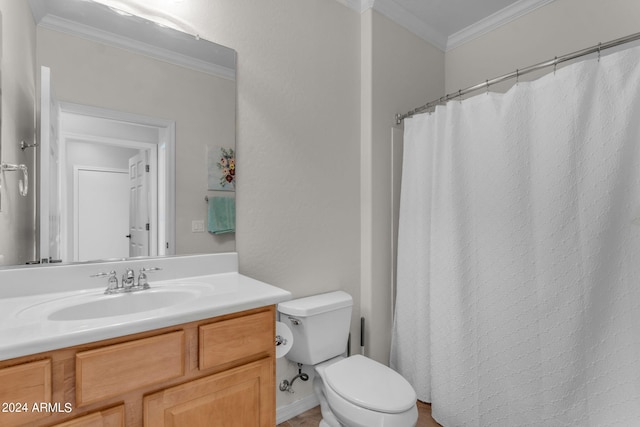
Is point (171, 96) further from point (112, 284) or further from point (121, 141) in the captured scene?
point (112, 284)

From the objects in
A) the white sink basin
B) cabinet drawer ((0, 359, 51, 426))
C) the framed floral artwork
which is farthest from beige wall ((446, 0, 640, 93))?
cabinet drawer ((0, 359, 51, 426))

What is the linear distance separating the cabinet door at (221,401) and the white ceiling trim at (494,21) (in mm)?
2584

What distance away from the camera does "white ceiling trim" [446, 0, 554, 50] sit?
2062 millimetres

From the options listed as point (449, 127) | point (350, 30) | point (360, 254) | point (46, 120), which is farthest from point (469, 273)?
point (46, 120)

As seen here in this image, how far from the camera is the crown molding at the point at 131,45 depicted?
1.20 meters

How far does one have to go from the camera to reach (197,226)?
1.50m

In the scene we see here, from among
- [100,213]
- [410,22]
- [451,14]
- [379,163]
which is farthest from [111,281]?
[451,14]

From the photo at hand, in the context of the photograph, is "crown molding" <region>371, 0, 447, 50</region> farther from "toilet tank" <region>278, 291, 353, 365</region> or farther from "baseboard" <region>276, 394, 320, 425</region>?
"baseboard" <region>276, 394, 320, 425</region>

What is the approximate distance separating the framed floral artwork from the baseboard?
4.11 feet

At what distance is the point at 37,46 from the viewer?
46.2 inches

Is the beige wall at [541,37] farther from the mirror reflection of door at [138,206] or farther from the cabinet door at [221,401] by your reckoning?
the cabinet door at [221,401]

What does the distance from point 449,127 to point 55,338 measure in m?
1.88

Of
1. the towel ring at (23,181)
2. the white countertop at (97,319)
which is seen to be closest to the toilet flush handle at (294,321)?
the white countertop at (97,319)

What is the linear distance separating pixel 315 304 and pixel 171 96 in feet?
4.05
